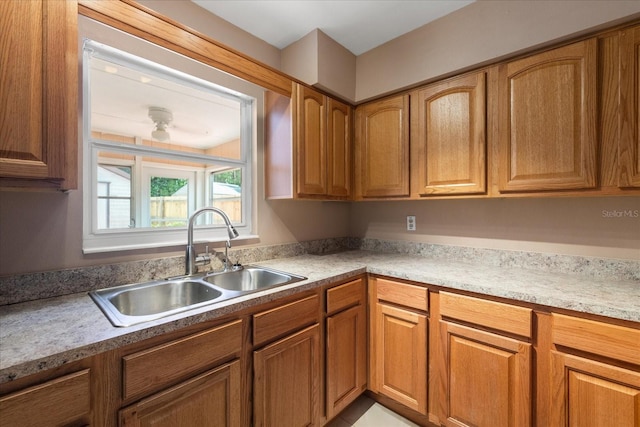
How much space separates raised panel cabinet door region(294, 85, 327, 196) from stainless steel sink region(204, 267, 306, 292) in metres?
0.56

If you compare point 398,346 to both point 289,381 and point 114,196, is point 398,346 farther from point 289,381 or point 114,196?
point 114,196

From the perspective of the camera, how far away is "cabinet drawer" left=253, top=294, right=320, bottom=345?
1.20 m

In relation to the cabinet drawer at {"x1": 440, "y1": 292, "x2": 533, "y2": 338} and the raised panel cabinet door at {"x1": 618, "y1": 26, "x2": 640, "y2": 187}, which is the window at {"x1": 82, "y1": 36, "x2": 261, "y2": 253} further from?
the raised panel cabinet door at {"x1": 618, "y1": 26, "x2": 640, "y2": 187}

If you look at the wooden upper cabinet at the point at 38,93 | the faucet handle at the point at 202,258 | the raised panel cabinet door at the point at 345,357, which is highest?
the wooden upper cabinet at the point at 38,93

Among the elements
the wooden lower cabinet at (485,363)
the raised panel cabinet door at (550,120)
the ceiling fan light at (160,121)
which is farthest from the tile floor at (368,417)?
the ceiling fan light at (160,121)

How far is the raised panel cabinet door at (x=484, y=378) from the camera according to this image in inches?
49.7

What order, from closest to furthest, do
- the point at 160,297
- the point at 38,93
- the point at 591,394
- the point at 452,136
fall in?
the point at 38,93
the point at 591,394
the point at 160,297
the point at 452,136

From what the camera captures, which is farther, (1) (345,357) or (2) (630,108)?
(1) (345,357)

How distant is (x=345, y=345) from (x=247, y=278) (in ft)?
2.33

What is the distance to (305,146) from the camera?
1.87 metres

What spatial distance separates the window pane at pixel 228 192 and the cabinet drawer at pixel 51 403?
3.87 ft

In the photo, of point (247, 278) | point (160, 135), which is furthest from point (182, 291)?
point (160, 135)

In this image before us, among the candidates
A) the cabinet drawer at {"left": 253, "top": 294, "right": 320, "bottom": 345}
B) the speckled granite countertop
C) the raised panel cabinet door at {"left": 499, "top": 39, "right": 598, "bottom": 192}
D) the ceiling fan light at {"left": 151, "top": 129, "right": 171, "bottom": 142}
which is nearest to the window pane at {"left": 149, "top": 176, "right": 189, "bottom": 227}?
the ceiling fan light at {"left": 151, "top": 129, "right": 171, "bottom": 142}

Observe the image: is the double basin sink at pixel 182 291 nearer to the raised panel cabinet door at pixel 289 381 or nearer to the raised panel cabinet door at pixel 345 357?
the raised panel cabinet door at pixel 289 381
